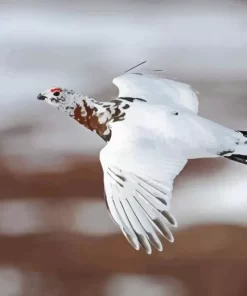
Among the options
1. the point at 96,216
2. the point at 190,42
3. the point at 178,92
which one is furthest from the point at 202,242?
the point at 190,42

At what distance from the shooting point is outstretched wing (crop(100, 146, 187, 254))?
809 mm

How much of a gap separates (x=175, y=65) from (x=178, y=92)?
78 mm

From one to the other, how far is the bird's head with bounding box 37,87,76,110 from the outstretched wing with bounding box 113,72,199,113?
0.32ft

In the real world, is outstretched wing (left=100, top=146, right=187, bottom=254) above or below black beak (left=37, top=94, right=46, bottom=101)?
below

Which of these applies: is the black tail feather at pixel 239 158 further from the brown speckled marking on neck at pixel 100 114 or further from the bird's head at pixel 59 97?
the bird's head at pixel 59 97

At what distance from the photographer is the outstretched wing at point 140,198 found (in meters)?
0.81

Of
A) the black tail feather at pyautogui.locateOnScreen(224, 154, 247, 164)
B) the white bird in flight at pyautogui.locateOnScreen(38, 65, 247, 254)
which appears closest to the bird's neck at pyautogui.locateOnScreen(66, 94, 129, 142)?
the white bird in flight at pyautogui.locateOnScreen(38, 65, 247, 254)

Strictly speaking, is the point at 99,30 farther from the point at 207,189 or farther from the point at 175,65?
the point at 207,189

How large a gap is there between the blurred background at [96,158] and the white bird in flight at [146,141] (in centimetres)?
2

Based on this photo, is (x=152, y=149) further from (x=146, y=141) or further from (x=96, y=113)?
(x=96, y=113)

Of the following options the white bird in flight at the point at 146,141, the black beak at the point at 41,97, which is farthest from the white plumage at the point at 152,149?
the black beak at the point at 41,97

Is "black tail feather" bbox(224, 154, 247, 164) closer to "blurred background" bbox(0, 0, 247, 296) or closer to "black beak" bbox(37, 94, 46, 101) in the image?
"blurred background" bbox(0, 0, 247, 296)

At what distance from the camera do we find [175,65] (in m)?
1.00

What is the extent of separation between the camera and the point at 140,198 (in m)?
0.80
